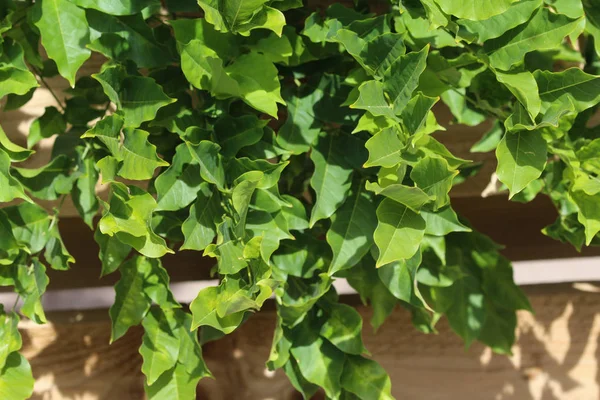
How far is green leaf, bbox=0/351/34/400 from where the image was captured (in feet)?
2.02

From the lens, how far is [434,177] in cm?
49

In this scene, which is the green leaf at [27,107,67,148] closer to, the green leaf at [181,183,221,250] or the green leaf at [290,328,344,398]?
the green leaf at [181,183,221,250]

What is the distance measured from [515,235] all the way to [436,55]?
387mm

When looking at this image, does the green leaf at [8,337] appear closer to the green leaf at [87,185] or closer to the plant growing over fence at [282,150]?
the plant growing over fence at [282,150]

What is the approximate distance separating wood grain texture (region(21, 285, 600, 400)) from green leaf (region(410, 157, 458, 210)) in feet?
1.13

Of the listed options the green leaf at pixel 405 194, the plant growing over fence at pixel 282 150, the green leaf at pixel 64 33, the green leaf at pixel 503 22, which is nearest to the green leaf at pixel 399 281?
the plant growing over fence at pixel 282 150

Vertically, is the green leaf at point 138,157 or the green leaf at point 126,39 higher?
the green leaf at point 126,39

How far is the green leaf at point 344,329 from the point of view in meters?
0.63

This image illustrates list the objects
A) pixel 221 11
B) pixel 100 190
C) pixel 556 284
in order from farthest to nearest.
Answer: pixel 556 284 → pixel 100 190 → pixel 221 11

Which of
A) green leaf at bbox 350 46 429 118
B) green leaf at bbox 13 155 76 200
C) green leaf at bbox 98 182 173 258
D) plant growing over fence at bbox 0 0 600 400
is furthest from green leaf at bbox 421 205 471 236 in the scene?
green leaf at bbox 13 155 76 200

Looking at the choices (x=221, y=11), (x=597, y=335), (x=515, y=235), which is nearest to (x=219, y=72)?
(x=221, y=11)

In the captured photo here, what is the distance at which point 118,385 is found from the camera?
78cm

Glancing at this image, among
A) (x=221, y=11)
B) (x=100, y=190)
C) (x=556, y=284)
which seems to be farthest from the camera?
(x=556, y=284)

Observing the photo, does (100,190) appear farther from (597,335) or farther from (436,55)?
(597,335)
